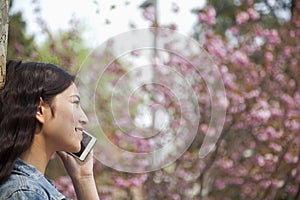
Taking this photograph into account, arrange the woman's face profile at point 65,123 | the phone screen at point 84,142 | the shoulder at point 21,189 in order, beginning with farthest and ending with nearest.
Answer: the phone screen at point 84,142, the woman's face profile at point 65,123, the shoulder at point 21,189

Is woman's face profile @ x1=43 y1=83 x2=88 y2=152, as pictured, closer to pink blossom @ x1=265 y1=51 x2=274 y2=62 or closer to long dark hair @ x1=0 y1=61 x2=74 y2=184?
long dark hair @ x1=0 y1=61 x2=74 y2=184

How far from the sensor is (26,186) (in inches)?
52.6

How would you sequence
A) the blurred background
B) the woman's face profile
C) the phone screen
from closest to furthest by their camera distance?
the woman's face profile
the phone screen
the blurred background

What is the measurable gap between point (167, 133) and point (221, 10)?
594cm

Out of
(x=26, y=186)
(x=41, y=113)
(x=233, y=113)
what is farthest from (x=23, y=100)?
(x=233, y=113)

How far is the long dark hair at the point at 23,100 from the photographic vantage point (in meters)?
1.39

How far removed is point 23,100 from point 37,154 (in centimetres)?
11

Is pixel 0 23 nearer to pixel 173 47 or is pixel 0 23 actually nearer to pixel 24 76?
pixel 24 76

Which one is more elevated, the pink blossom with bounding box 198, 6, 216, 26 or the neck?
the neck

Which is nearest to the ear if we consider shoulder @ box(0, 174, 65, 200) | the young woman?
the young woman

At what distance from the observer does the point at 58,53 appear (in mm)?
4824

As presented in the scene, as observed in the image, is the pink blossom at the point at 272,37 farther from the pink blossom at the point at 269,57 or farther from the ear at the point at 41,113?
the ear at the point at 41,113

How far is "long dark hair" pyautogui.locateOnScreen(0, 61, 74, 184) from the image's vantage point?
1394 millimetres

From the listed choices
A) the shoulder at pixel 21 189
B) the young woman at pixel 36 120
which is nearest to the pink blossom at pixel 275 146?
the young woman at pixel 36 120
